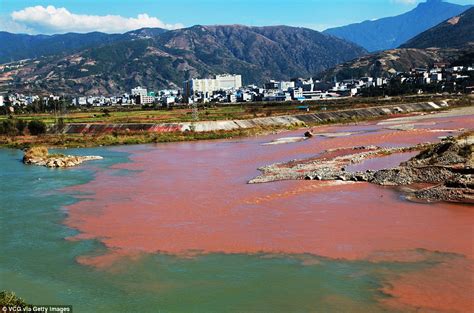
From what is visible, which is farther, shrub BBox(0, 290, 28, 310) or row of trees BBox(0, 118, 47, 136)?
row of trees BBox(0, 118, 47, 136)

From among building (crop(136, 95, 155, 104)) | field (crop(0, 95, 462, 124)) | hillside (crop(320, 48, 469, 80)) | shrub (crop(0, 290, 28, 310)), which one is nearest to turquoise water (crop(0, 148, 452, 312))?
shrub (crop(0, 290, 28, 310))

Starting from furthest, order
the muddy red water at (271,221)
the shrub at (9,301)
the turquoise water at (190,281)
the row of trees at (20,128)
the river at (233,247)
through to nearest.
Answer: the row of trees at (20,128), the muddy red water at (271,221), the river at (233,247), the turquoise water at (190,281), the shrub at (9,301)

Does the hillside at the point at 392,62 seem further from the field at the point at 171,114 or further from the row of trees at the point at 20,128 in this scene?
the row of trees at the point at 20,128

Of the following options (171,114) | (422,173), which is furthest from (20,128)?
(422,173)

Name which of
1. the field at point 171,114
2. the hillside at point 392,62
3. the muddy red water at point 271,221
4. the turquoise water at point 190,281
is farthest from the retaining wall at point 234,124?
the hillside at point 392,62

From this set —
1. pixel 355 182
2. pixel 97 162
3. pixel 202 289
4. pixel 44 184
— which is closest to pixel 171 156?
pixel 97 162

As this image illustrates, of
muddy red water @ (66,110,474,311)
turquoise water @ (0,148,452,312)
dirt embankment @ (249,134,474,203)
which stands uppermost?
dirt embankment @ (249,134,474,203)

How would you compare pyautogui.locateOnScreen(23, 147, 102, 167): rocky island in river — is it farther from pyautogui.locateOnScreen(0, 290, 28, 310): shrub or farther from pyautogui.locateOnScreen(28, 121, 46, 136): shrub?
pyautogui.locateOnScreen(0, 290, 28, 310): shrub
